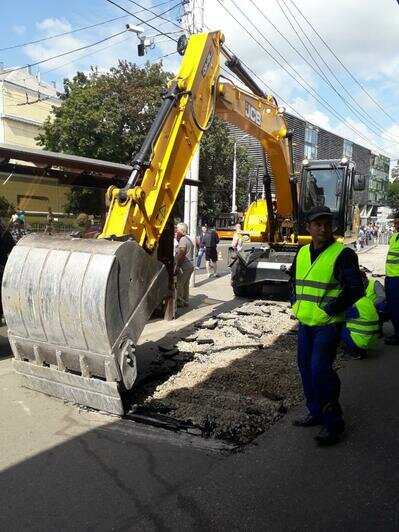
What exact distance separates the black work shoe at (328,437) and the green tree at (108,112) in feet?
94.4

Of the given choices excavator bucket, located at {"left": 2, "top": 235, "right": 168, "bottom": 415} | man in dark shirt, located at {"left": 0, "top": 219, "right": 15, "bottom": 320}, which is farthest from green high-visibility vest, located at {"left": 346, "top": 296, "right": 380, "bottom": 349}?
man in dark shirt, located at {"left": 0, "top": 219, "right": 15, "bottom": 320}

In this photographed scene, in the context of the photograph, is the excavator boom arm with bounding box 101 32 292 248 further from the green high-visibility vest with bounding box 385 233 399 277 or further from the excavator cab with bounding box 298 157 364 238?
the excavator cab with bounding box 298 157 364 238

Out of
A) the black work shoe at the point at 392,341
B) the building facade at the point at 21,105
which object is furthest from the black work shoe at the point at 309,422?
the building facade at the point at 21,105

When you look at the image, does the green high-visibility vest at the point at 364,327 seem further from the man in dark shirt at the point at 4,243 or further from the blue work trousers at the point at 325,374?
the man in dark shirt at the point at 4,243

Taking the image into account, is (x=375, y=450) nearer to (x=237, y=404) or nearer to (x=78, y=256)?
(x=237, y=404)

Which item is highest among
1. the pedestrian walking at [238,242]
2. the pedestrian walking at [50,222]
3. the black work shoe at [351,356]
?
the pedestrian walking at [50,222]

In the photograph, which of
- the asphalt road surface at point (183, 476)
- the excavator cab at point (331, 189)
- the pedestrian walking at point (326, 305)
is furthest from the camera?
the excavator cab at point (331, 189)

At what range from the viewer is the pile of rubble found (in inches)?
178

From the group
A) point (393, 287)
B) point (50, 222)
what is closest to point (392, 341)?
point (393, 287)

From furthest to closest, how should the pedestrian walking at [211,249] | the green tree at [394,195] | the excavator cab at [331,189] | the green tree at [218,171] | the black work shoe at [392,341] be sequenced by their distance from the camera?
the green tree at [394,195] < the green tree at [218,171] < the pedestrian walking at [211,249] < the excavator cab at [331,189] < the black work shoe at [392,341]

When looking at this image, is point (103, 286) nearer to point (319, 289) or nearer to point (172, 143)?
point (319, 289)

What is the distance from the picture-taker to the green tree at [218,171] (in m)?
38.4

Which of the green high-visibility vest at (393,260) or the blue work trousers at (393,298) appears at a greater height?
the green high-visibility vest at (393,260)

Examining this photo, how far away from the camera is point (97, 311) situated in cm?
436
